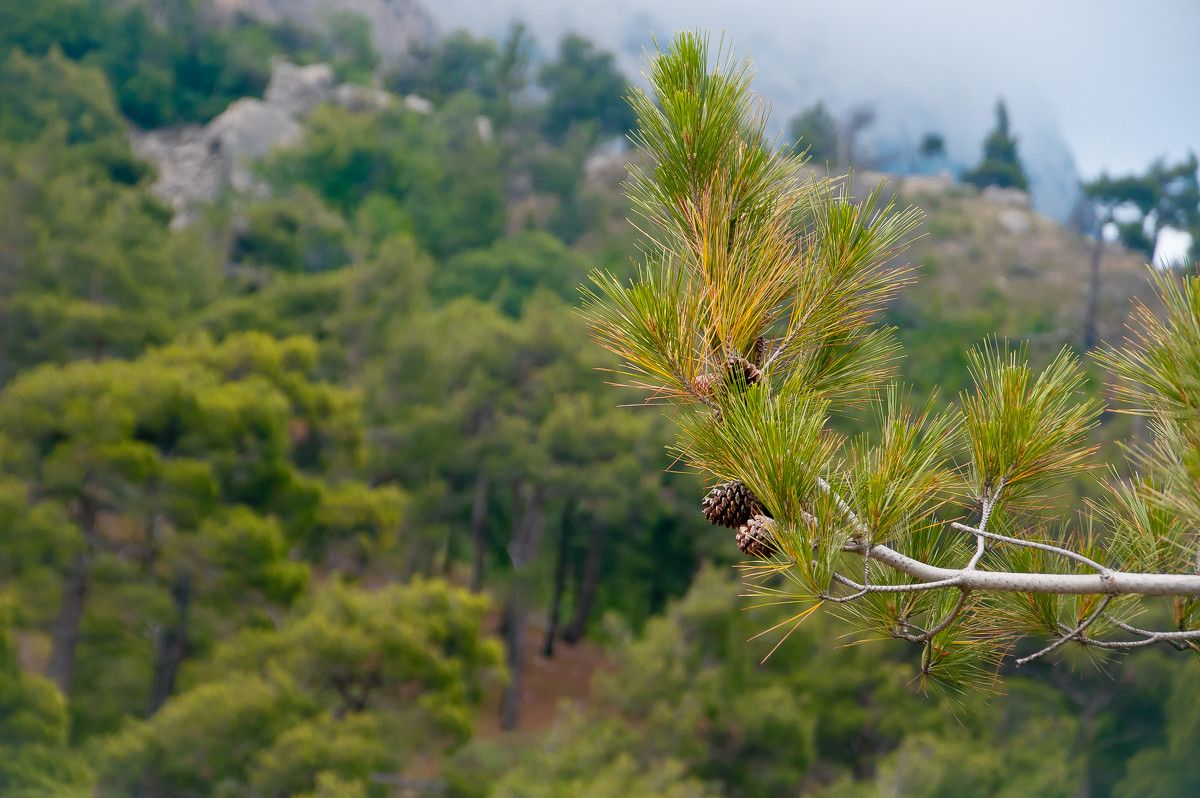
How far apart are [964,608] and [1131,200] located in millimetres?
27228

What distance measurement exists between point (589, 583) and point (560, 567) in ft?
1.82

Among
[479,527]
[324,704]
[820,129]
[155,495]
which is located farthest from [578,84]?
[324,704]

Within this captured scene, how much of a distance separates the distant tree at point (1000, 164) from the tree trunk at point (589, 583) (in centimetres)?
2828

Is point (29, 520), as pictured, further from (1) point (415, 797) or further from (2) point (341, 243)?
(2) point (341, 243)

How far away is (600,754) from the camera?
271 inches

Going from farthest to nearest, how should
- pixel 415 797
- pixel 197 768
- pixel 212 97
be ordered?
1. pixel 212 97
2. pixel 415 797
3. pixel 197 768

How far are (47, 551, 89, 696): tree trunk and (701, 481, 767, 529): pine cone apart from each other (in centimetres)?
801

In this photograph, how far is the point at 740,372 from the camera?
142 cm

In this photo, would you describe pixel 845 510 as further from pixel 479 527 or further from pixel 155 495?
pixel 479 527

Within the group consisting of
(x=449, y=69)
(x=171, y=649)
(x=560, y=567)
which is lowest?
(x=560, y=567)

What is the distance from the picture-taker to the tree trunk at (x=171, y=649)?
26.6 feet

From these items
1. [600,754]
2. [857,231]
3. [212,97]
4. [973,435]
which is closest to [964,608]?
[973,435]

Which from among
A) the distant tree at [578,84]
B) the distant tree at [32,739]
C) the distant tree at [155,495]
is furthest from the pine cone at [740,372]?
the distant tree at [578,84]

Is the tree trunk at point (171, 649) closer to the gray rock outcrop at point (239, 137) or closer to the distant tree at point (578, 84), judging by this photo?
the gray rock outcrop at point (239, 137)
